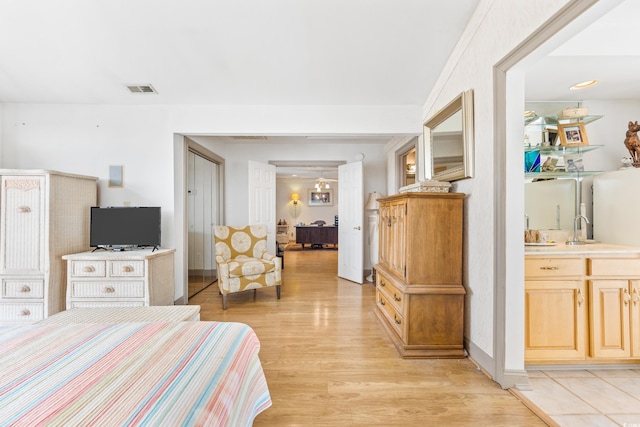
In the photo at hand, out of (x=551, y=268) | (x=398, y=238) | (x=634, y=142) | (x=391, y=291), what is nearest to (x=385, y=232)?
(x=398, y=238)

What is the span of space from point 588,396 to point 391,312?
1385 mm

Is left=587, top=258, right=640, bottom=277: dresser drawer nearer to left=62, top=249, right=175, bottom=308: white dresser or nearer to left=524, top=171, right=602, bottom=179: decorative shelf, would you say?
left=524, top=171, right=602, bottom=179: decorative shelf

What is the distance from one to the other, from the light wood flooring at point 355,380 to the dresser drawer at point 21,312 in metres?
1.54

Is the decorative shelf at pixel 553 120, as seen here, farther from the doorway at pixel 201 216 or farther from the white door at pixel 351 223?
the doorway at pixel 201 216

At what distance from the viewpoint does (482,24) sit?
207cm

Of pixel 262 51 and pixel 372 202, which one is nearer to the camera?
pixel 262 51

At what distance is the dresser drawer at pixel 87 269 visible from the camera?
2738mm

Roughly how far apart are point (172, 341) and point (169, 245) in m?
2.58

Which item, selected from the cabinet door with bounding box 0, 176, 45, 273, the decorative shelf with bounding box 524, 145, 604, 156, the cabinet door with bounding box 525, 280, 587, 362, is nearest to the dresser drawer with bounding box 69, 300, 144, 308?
the cabinet door with bounding box 0, 176, 45, 273

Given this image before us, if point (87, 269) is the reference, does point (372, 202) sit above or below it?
above

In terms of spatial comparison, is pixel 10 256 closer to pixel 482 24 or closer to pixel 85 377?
pixel 85 377

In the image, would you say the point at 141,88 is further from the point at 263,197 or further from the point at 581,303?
the point at 581,303

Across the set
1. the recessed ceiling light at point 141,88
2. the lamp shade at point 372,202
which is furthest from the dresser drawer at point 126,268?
the lamp shade at point 372,202

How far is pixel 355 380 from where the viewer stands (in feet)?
6.38
